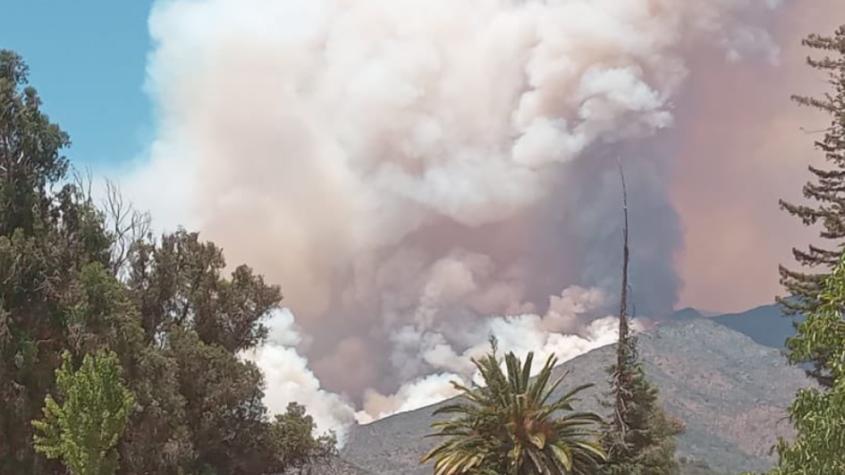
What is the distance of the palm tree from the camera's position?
155ft

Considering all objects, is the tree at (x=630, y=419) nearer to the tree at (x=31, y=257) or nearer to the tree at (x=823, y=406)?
the tree at (x=31, y=257)

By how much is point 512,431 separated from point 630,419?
1353cm

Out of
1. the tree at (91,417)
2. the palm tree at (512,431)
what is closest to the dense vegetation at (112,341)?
the tree at (91,417)

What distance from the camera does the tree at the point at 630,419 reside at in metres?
53.2

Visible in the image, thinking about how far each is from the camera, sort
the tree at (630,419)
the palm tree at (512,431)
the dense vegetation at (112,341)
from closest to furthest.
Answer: the dense vegetation at (112,341) → the palm tree at (512,431) → the tree at (630,419)

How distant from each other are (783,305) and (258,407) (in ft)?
95.0

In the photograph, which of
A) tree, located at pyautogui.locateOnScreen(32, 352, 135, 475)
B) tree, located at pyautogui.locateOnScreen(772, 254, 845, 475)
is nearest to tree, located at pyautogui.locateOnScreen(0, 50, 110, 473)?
tree, located at pyautogui.locateOnScreen(32, 352, 135, 475)

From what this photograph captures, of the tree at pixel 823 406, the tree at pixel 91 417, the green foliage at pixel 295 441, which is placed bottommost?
the tree at pixel 823 406

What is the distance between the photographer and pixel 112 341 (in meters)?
41.9

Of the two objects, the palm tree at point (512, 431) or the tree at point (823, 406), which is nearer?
the tree at point (823, 406)

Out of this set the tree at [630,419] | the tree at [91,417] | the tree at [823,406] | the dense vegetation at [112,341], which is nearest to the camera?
the tree at [823,406]

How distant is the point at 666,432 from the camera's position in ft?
213

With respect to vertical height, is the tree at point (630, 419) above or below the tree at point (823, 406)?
above

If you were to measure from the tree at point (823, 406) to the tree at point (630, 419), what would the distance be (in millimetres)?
34031
